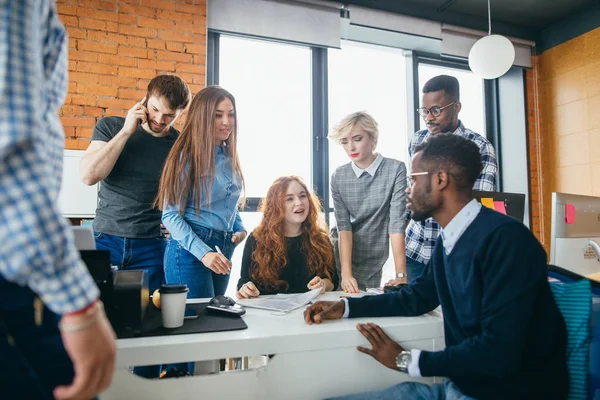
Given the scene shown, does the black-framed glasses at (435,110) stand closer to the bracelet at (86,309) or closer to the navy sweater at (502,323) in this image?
the navy sweater at (502,323)

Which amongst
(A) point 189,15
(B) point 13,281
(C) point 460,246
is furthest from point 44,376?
(A) point 189,15

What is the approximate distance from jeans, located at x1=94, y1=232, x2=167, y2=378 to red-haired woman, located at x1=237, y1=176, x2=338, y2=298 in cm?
39

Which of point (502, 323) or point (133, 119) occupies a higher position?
point (133, 119)

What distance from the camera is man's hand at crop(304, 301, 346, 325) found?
1077 millimetres

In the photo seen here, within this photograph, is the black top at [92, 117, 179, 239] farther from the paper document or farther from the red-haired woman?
the paper document

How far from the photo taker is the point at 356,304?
3.81 ft

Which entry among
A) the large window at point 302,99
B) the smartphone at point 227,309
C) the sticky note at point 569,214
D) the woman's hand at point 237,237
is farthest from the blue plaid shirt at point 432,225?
the large window at point 302,99

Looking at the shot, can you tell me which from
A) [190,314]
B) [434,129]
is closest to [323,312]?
[190,314]

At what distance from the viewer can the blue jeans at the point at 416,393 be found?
3.13 feet

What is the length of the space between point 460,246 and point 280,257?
0.99m

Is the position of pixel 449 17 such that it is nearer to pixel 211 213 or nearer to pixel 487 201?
pixel 487 201

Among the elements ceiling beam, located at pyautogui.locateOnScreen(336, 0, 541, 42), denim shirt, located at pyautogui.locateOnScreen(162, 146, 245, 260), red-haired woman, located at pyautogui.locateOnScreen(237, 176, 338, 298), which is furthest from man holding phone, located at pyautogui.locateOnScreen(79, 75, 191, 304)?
ceiling beam, located at pyautogui.locateOnScreen(336, 0, 541, 42)

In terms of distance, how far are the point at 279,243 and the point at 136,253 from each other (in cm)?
63

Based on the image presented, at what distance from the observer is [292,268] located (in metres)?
1.91
